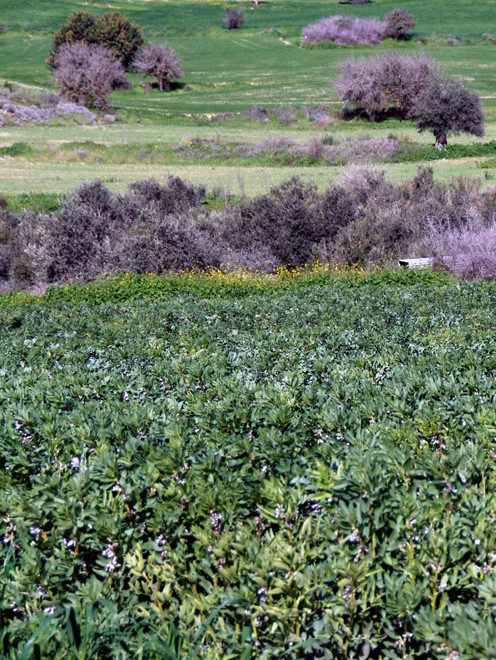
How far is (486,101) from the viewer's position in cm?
6191

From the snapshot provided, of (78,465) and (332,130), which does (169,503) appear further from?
(332,130)

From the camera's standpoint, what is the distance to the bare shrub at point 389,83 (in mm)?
57594

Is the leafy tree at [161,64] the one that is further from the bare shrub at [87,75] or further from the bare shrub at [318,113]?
the bare shrub at [318,113]

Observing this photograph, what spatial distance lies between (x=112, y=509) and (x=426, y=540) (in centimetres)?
129

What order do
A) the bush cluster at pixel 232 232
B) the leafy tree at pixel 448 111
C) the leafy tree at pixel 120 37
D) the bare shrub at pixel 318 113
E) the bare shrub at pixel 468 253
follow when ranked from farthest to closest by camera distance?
the leafy tree at pixel 120 37 < the bare shrub at pixel 318 113 < the leafy tree at pixel 448 111 < the bush cluster at pixel 232 232 < the bare shrub at pixel 468 253

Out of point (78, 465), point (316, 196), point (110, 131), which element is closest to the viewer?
point (78, 465)

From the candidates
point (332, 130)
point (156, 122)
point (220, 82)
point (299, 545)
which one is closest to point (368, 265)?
point (299, 545)

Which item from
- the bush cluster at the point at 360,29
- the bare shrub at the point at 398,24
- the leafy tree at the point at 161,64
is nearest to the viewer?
the leafy tree at the point at 161,64

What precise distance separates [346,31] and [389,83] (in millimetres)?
40266

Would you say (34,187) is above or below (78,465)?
below

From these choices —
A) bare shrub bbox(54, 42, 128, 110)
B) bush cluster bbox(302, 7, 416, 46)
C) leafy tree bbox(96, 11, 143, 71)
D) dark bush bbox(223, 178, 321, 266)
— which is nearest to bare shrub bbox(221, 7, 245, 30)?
bush cluster bbox(302, 7, 416, 46)

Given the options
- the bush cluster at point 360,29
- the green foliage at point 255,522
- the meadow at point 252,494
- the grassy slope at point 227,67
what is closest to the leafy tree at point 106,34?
the grassy slope at point 227,67

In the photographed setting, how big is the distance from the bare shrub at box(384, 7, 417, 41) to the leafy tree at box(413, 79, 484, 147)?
52.4 meters

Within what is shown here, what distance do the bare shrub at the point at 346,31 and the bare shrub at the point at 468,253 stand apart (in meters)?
80.4
